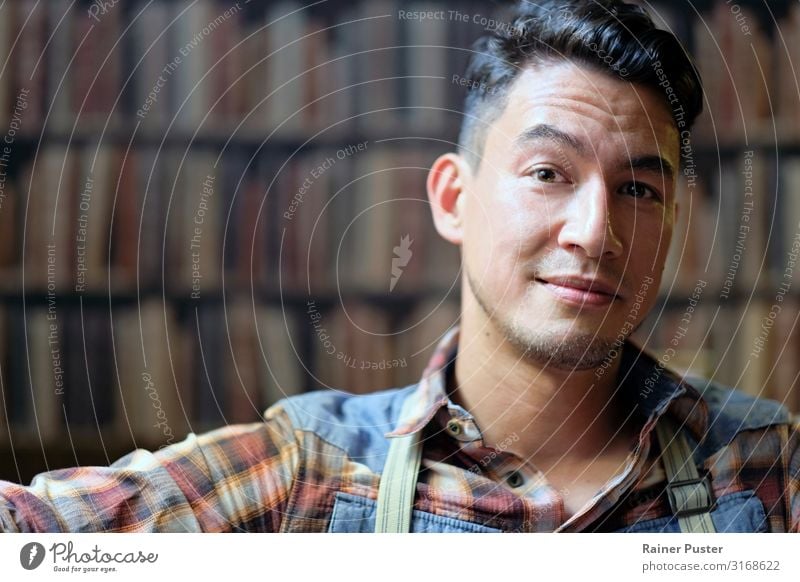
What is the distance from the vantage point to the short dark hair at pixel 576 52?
931 millimetres

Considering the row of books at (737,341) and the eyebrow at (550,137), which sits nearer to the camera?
the eyebrow at (550,137)

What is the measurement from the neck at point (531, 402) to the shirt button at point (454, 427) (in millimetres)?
22

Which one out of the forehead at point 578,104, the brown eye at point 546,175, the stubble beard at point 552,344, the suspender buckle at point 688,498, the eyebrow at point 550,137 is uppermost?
the forehead at point 578,104

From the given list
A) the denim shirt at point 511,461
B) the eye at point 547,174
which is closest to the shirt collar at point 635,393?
the denim shirt at point 511,461

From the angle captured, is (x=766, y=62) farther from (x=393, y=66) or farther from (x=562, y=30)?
(x=393, y=66)

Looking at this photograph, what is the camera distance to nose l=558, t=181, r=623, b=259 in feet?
3.05

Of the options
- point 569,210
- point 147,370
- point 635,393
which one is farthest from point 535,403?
point 147,370

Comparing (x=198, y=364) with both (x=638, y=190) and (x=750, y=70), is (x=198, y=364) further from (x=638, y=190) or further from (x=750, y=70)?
(x=750, y=70)

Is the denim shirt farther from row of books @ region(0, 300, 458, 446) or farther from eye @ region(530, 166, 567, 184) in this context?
eye @ region(530, 166, 567, 184)

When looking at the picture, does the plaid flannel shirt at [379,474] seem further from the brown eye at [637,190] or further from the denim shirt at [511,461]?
the brown eye at [637,190]

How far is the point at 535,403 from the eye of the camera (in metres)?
0.98
